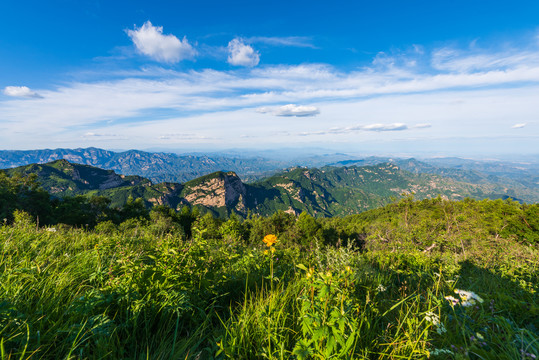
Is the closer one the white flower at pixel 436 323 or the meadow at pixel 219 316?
the meadow at pixel 219 316

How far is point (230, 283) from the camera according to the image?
3186 mm

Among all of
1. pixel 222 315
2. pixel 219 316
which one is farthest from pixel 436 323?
pixel 222 315

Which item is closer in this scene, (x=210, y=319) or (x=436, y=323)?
(x=436, y=323)

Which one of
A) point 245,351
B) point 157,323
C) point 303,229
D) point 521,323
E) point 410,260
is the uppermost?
point 245,351

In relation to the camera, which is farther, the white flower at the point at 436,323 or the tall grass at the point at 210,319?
the white flower at the point at 436,323

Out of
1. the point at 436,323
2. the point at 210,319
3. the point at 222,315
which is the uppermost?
the point at 436,323

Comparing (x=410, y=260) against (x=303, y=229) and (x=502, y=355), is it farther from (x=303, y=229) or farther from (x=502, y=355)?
(x=303, y=229)

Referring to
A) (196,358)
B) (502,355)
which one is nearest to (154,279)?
(196,358)

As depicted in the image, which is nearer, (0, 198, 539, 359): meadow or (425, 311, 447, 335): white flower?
(0, 198, 539, 359): meadow

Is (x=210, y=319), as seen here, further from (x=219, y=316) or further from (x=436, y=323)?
(x=436, y=323)

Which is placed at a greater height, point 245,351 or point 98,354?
point 98,354

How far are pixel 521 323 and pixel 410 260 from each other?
327cm

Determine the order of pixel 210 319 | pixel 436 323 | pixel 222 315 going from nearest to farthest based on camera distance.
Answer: pixel 436 323 → pixel 210 319 → pixel 222 315

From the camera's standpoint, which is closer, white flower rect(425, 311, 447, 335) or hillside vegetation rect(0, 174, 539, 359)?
hillside vegetation rect(0, 174, 539, 359)
